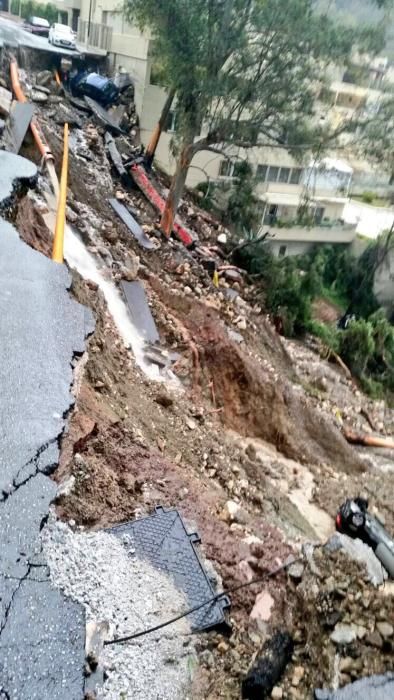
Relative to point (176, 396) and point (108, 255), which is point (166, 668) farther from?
point (108, 255)

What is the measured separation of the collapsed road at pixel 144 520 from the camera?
8.11 feet

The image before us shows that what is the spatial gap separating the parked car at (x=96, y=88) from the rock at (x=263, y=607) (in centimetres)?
1757

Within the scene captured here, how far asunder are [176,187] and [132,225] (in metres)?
1.71

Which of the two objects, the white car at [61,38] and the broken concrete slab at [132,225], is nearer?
the broken concrete slab at [132,225]

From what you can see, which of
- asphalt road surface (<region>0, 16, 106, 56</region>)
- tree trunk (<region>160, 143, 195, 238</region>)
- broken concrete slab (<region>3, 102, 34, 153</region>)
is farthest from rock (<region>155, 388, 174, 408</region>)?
asphalt road surface (<region>0, 16, 106, 56</region>)

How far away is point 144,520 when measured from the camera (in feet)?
11.5

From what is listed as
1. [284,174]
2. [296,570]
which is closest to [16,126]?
[296,570]

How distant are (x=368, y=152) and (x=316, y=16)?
2.91 meters

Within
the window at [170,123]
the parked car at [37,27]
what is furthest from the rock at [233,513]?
the parked car at [37,27]

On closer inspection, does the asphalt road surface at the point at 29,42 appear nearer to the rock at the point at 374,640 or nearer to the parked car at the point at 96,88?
the parked car at the point at 96,88

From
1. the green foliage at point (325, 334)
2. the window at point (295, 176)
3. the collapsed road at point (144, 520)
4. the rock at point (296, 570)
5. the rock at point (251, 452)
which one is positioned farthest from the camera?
the window at point (295, 176)

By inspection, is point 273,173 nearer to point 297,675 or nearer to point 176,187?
point 176,187

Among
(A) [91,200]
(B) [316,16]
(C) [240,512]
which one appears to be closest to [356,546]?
(C) [240,512]

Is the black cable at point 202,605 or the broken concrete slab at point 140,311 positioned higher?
the black cable at point 202,605
